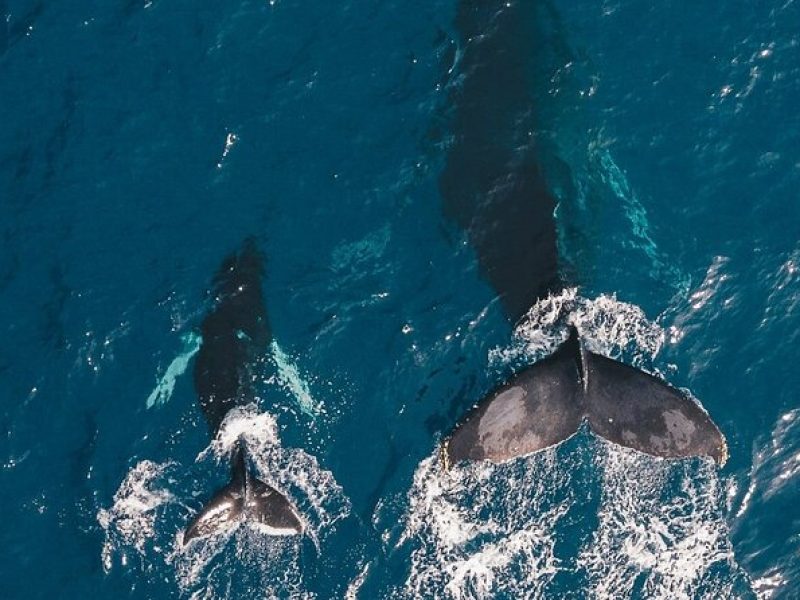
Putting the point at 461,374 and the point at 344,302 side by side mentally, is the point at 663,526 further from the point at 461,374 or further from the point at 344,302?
the point at 344,302

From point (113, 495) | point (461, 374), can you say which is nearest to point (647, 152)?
point (461, 374)

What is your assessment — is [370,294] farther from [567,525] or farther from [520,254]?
[567,525]

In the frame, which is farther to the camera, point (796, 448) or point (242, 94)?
point (242, 94)

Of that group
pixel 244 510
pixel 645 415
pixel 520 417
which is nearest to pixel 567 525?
pixel 520 417

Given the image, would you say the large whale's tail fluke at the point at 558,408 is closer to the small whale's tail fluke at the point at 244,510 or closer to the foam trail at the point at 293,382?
the foam trail at the point at 293,382

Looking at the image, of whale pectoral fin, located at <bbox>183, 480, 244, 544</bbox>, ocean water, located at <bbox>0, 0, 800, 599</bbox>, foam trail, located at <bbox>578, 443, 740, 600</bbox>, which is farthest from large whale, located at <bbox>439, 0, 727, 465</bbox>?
whale pectoral fin, located at <bbox>183, 480, 244, 544</bbox>

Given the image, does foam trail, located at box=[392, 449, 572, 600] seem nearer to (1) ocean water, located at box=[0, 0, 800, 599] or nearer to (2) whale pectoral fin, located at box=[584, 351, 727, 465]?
(1) ocean water, located at box=[0, 0, 800, 599]
